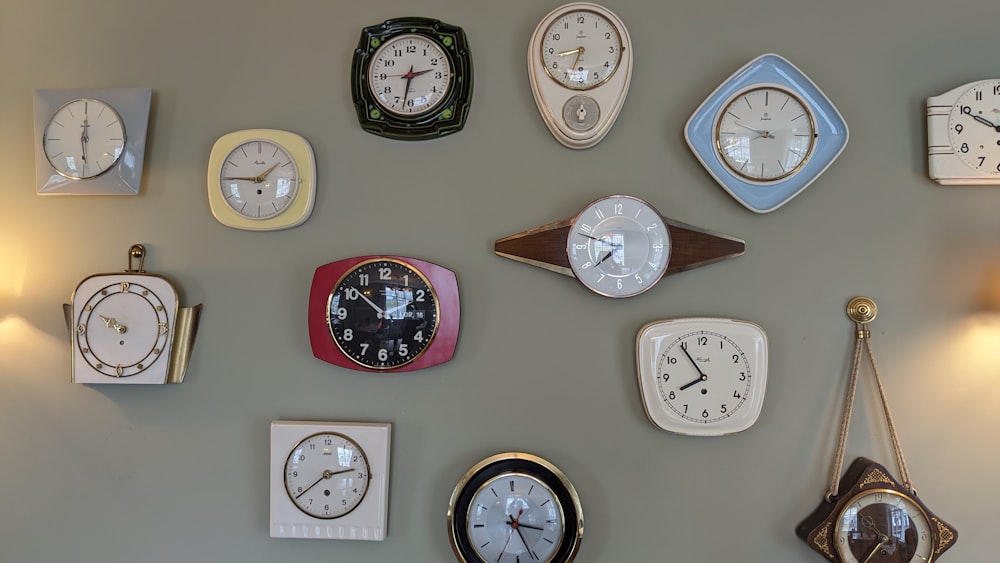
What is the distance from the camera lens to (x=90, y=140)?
167 centimetres

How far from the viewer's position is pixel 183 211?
1.67m

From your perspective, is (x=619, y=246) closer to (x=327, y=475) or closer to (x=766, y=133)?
(x=766, y=133)

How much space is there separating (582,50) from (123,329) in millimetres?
1324

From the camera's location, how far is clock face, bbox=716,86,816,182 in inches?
59.6

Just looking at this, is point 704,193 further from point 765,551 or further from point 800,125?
point 765,551

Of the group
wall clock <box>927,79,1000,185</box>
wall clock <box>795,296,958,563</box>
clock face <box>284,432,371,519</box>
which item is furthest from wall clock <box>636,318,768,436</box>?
clock face <box>284,432,371,519</box>

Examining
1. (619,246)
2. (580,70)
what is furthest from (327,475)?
(580,70)

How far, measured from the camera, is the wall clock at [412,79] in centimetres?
158

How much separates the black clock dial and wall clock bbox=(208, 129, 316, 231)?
0.75 ft

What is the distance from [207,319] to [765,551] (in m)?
1.48

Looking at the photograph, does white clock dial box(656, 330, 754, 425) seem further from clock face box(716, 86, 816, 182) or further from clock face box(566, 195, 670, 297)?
clock face box(716, 86, 816, 182)

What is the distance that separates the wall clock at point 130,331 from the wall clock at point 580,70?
3.41ft

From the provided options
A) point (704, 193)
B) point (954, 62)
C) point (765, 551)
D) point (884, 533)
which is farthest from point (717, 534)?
point (954, 62)

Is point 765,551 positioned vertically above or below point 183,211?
below
